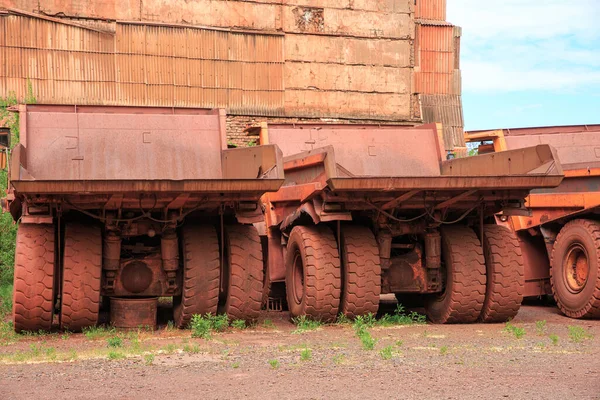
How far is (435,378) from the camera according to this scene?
23.8 feet

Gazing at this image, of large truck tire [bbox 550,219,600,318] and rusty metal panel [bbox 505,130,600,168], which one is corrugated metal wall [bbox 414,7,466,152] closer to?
rusty metal panel [bbox 505,130,600,168]

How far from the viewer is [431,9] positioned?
3578 cm

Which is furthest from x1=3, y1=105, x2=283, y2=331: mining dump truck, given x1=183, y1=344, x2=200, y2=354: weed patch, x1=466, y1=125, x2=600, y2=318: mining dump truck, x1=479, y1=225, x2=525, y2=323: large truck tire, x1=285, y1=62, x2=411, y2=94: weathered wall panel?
x1=285, y1=62, x2=411, y2=94: weathered wall panel

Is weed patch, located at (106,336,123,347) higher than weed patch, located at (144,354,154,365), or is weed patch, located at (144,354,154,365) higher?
weed patch, located at (144,354,154,365)

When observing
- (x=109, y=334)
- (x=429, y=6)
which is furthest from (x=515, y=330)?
(x=429, y=6)

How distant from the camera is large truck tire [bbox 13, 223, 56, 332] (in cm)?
1036

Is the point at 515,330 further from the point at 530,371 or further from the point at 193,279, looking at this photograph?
the point at 193,279

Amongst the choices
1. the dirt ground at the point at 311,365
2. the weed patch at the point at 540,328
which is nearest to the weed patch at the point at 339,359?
the dirt ground at the point at 311,365

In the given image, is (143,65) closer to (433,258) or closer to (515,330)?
(433,258)

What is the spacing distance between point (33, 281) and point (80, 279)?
0.47 meters

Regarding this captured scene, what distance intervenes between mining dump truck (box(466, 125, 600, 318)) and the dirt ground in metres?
1.52

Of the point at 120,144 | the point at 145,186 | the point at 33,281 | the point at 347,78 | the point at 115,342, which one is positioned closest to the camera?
the point at 115,342

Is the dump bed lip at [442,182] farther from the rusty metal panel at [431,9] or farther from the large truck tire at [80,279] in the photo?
the rusty metal panel at [431,9]

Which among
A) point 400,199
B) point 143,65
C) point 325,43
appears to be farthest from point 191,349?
point 325,43
